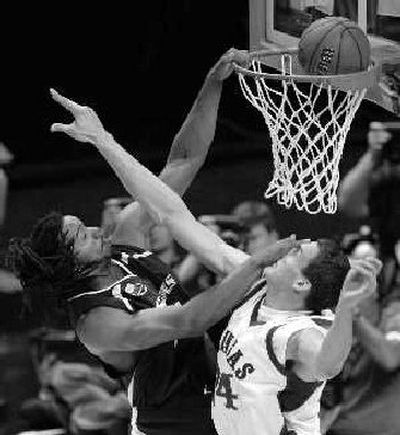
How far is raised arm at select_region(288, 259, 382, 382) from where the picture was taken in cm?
339

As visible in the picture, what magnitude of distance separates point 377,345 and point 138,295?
211cm

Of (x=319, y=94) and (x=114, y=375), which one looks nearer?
(x=114, y=375)

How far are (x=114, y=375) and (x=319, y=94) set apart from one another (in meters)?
1.52

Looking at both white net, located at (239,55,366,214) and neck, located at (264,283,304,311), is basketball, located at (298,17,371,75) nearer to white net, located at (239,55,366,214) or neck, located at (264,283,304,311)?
white net, located at (239,55,366,214)

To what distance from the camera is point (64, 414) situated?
6.08 m

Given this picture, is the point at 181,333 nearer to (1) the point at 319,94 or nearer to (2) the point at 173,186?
(2) the point at 173,186

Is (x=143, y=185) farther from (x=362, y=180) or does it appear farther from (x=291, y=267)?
(x=362, y=180)

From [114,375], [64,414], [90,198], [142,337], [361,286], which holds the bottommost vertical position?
[64,414]

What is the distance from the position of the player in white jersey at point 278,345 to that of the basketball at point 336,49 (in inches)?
29.1

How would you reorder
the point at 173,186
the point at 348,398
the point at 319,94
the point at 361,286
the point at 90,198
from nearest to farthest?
1. the point at 361,286
2. the point at 173,186
3. the point at 319,94
4. the point at 348,398
5. the point at 90,198

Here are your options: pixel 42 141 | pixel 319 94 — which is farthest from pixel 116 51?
pixel 319 94

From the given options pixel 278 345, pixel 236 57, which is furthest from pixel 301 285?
pixel 236 57

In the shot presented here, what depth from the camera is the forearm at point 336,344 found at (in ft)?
11.3

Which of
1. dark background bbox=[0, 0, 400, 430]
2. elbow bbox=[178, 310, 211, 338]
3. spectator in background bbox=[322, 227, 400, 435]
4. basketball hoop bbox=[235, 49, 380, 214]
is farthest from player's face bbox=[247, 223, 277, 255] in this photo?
elbow bbox=[178, 310, 211, 338]
